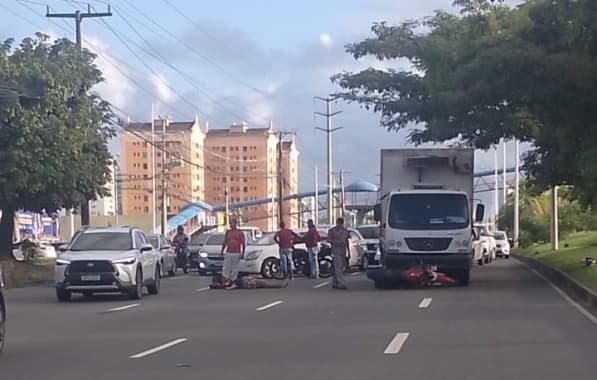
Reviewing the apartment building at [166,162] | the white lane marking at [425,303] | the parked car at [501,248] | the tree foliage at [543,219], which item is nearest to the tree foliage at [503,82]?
the white lane marking at [425,303]

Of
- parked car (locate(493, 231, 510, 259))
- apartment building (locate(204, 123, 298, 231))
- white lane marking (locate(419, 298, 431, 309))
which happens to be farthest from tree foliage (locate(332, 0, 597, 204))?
apartment building (locate(204, 123, 298, 231))

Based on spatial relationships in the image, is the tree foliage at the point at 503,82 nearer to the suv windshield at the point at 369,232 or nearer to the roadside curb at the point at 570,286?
the roadside curb at the point at 570,286

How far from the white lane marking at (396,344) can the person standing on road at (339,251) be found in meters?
12.1

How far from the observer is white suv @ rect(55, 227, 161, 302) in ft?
90.2

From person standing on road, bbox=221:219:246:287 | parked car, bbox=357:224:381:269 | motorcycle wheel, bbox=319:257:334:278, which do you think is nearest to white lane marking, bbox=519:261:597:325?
motorcycle wheel, bbox=319:257:334:278

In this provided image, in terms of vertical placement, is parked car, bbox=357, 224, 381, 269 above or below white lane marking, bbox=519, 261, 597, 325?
above

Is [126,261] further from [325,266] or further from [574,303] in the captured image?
[325,266]

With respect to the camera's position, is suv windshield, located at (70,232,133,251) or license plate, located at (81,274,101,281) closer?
license plate, located at (81,274,101,281)

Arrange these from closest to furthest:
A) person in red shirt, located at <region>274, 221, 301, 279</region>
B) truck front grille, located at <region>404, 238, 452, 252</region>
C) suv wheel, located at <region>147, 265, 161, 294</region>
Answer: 1. suv wheel, located at <region>147, 265, 161, 294</region>
2. truck front grille, located at <region>404, 238, 452, 252</region>
3. person in red shirt, located at <region>274, 221, 301, 279</region>

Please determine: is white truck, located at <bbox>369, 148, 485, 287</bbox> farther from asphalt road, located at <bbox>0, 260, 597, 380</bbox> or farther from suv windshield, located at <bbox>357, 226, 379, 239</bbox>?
suv windshield, located at <bbox>357, 226, 379, 239</bbox>

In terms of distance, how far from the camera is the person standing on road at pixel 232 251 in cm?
3156

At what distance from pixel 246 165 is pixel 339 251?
Result: 286 ft

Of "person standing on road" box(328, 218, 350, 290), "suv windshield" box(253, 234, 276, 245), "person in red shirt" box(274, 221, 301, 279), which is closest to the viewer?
"person standing on road" box(328, 218, 350, 290)

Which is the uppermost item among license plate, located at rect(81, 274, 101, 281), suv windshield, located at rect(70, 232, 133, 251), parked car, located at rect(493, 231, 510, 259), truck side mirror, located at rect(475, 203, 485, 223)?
truck side mirror, located at rect(475, 203, 485, 223)
